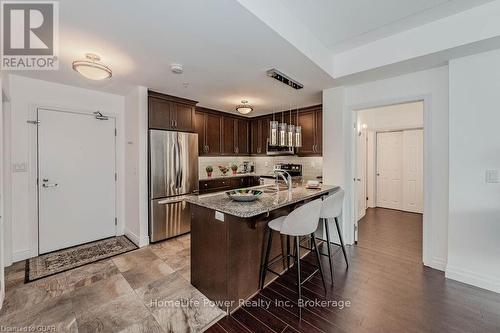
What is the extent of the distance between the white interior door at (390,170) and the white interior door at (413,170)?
4.0 inches

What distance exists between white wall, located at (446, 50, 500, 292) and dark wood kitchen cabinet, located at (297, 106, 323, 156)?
2199 mm

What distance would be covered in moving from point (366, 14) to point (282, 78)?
43.0 inches

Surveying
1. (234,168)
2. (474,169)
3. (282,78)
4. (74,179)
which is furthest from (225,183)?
(474,169)

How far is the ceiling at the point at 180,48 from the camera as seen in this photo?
5.41ft

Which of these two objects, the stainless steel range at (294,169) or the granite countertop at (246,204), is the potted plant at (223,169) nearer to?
the stainless steel range at (294,169)

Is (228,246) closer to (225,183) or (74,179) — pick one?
(74,179)

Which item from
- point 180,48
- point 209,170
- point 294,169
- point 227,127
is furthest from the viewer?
point 227,127

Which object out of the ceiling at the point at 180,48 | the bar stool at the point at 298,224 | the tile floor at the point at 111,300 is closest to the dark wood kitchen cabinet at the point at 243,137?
the ceiling at the point at 180,48

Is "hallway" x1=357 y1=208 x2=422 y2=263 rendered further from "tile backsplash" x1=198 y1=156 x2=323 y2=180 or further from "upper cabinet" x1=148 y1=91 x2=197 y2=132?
"upper cabinet" x1=148 y1=91 x2=197 y2=132

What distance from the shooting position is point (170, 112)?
3734mm

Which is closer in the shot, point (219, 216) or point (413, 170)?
point (219, 216)

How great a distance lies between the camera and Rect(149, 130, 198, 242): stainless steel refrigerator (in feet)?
11.4

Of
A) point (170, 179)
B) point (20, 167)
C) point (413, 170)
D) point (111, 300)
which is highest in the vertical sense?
point (20, 167)

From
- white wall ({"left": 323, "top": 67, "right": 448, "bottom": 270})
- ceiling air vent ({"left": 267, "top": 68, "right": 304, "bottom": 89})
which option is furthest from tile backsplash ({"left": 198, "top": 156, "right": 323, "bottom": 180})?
ceiling air vent ({"left": 267, "top": 68, "right": 304, "bottom": 89})
